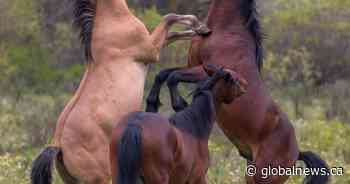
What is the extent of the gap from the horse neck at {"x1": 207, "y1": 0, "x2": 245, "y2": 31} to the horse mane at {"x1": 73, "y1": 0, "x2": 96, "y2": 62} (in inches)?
41.6

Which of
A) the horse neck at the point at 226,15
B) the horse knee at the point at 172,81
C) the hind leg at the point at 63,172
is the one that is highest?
the horse neck at the point at 226,15

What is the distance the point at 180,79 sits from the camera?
7215 mm

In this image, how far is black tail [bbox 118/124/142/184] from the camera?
583 cm

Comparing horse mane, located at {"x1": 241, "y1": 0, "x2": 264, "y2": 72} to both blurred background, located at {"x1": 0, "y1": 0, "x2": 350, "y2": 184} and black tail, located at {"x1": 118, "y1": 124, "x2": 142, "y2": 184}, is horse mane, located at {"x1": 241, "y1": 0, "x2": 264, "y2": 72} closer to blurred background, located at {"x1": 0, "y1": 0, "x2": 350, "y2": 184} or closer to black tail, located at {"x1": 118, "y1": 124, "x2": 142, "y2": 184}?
black tail, located at {"x1": 118, "y1": 124, "x2": 142, "y2": 184}

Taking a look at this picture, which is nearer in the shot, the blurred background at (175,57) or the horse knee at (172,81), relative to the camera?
the horse knee at (172,81)

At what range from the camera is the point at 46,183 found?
6.58 metres

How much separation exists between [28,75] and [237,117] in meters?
14.6

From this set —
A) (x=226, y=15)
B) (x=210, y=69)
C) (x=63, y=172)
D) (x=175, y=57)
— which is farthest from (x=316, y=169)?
(x=175, y=57)

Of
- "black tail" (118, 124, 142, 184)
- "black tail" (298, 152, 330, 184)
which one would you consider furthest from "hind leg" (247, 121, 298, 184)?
"black tail" (118, 124, 142, 184)

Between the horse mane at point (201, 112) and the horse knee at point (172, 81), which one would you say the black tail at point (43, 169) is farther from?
the horse knee at point (172, 81)

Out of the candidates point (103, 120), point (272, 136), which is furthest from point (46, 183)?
point (272, 136)

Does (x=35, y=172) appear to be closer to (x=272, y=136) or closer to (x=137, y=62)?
(x=137, y=62)

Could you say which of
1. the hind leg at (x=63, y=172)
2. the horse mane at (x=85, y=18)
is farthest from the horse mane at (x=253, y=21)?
the hind leg at (x=63, y=172)

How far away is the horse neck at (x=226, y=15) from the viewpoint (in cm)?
770
